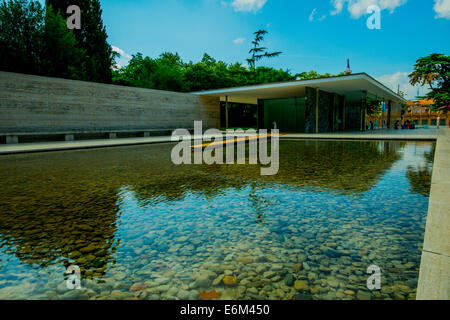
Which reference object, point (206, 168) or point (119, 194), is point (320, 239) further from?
point (206, 168)

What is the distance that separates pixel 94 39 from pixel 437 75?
128 ft

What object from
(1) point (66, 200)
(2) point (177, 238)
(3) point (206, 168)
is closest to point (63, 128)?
(3) point (206, 168)

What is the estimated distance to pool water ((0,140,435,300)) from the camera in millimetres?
1678

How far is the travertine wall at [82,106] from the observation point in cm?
1337

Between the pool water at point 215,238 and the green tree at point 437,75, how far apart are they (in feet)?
99.8

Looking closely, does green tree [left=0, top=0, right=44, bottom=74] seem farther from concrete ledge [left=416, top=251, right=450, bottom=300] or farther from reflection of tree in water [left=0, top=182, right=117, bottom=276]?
concrete ledge [left=416, top=251, right=450, bottom=300]

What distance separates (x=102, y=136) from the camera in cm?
1741

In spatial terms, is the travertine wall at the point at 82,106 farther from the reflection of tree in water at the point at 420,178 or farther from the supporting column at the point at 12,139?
the reflection of tree in water at the point at 420,178

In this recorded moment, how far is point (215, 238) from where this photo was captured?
2379mm

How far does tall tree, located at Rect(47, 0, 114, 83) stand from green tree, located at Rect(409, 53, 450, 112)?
3580 centimetres

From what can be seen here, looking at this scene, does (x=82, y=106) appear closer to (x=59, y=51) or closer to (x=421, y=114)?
(x=59, y=51)

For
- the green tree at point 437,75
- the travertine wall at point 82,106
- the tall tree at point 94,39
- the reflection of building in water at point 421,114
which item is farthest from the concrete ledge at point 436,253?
the reflection of building in water at point 421,114

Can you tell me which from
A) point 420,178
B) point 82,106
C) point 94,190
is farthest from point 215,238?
point 82,106

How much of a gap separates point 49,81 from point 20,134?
11.2ft
